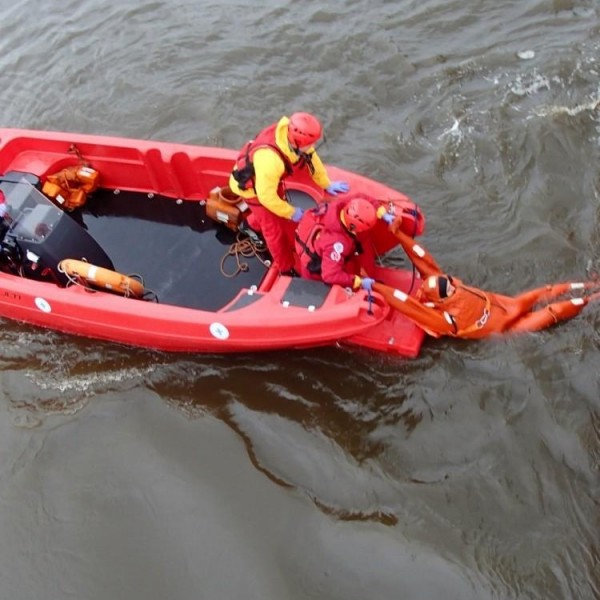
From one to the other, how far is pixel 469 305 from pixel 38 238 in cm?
338

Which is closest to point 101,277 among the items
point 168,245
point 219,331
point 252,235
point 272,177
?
point 168,245

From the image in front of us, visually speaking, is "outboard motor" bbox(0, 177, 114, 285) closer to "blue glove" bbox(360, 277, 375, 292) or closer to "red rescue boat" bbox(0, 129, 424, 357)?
"red rescue boat" bbox(0, 129, 424, 357)

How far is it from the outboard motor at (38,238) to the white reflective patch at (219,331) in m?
1.46

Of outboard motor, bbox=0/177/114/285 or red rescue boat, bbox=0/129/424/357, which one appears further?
outboard motor, bbox=0/177/114/285

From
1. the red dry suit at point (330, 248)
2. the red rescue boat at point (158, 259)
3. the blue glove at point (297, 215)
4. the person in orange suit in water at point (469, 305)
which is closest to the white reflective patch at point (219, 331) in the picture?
the red rescue boat at point (158, 259)

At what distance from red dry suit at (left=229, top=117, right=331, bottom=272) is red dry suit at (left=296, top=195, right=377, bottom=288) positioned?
0.67 feet

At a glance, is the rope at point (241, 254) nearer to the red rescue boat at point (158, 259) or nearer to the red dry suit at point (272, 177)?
the red rescue boat at point (158, 259)

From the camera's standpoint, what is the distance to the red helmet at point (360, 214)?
452cm

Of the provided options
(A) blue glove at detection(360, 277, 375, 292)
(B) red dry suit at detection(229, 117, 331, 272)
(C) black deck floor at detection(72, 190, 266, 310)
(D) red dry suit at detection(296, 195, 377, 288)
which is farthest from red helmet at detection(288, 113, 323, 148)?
(C) black deck floor at detection(72, 190, 266, 310)

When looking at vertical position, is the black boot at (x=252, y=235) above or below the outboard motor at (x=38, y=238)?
below

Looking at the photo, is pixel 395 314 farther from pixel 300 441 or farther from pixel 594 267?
pixel 594 267

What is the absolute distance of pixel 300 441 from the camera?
15.8 ft

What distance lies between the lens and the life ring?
5160 mm

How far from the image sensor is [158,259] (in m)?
5.77
